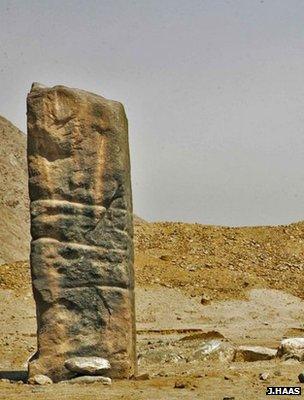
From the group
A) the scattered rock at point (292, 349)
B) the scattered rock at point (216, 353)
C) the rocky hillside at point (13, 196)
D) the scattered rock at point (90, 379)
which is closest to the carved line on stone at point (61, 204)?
the scattered rock at point (90, 379)

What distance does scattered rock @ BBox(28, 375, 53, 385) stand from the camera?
12.4 metres

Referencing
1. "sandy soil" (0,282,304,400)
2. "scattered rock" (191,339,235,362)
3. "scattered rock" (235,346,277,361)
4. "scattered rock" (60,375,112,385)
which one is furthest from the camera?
"scattered rock" (191,339,235,362)

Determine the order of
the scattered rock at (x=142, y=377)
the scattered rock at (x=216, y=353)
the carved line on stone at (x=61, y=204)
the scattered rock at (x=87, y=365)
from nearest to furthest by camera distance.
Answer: the scattered rock at (x=87, y=365)
the scattered rock at (x=142, y=377)
the carved line on stone at (x=61, y=204)
the scattered rock at (x=216, y=353)

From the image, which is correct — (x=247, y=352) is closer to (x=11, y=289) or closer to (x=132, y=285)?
(x=132, y=285)

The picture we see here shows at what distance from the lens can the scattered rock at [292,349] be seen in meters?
14.6

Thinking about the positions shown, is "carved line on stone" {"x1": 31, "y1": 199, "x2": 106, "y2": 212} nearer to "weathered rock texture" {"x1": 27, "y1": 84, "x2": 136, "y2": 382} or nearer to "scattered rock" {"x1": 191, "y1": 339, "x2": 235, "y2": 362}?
"weathered rock texture" {"x1": 27, "y1": 84, "x2": 136, "y2": 382}

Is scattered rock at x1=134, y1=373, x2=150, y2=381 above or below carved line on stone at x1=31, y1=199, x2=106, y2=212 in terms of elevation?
below

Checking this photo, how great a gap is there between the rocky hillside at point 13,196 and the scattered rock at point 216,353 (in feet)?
109

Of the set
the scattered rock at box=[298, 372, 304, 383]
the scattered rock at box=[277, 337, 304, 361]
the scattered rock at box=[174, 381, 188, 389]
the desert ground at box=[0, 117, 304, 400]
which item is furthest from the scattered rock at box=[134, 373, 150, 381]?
the scattered rock at box=[277, 337, 304, 361]

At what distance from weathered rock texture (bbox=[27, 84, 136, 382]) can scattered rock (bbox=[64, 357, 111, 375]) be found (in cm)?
11

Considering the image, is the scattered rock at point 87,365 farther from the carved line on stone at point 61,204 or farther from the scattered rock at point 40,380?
the carved line on stone at point 61,204

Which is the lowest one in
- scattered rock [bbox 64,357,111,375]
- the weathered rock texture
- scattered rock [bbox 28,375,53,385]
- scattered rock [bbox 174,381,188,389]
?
scattered rock [bbox 174,381,188,389]

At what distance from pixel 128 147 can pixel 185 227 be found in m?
26.9

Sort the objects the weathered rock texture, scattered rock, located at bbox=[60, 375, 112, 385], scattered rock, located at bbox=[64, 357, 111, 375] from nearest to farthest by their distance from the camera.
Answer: scattered rock, located at bbox=[60, 375, 112, 385] → scattered rock, located at bbox=[64, 357, 111, 375] → the weathered rock texture
